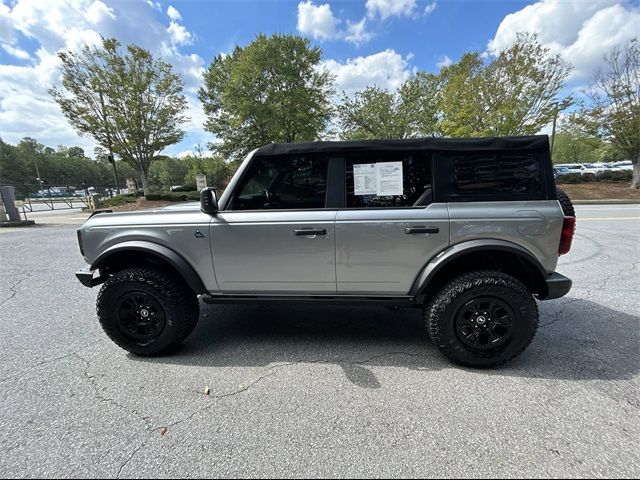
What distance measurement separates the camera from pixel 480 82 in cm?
1566

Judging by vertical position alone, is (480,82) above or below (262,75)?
below

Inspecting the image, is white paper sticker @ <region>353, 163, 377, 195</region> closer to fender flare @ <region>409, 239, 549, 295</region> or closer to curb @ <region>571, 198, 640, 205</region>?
fender flare @ <region>409, 239, 549, 295</region>

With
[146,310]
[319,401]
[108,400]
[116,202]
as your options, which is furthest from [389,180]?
[116,202]

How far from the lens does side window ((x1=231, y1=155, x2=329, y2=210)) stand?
2.72 meters

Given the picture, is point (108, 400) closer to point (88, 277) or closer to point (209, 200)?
point (88, 277)

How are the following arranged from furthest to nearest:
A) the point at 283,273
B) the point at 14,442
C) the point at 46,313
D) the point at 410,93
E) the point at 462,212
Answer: the point at 410,93 → the point at 46,313 → the point at 283,273 → the point at 462,212 → the point at 14,442

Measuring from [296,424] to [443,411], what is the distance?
994 mm

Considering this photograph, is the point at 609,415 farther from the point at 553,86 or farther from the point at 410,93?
the point at 410,93

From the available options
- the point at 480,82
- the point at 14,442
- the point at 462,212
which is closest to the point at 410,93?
the point at 480,82

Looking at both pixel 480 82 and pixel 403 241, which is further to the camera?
pixel 480 82

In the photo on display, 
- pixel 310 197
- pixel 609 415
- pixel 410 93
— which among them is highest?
pixel 410 93

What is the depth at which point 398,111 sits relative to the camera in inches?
977

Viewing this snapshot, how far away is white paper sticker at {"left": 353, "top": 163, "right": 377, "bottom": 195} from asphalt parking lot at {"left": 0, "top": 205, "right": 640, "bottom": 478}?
147 cm

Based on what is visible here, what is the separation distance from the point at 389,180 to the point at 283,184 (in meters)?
0.94
